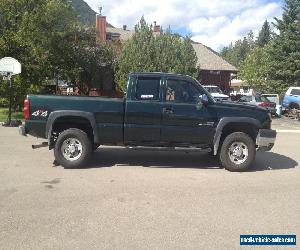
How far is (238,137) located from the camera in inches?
349

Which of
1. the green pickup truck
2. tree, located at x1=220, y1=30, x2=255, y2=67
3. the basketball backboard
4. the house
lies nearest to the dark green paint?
the green pickup truck

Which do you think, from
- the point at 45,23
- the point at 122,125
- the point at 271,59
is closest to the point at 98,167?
the point at 122,125

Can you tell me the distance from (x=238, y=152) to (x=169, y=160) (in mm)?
1758

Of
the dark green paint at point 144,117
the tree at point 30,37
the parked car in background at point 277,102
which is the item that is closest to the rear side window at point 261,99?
the parked car in background at point 277,102

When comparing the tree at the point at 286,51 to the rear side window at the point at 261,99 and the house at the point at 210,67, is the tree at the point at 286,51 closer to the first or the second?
the house at the point at 210,67

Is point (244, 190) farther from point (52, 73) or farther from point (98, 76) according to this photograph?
point (98, 76)

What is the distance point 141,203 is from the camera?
6.36 meters

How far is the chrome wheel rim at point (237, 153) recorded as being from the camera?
8.95 m

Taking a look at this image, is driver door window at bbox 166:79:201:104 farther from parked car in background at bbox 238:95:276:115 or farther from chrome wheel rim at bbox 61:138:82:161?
parked car in background at bbox 238:95:276:115

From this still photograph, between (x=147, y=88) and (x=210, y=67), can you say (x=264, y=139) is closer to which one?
(x=147, y=88)

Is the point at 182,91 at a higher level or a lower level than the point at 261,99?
higher

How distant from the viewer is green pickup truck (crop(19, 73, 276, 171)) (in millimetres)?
8617

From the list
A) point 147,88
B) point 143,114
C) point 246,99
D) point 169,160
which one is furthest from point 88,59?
point 143,114

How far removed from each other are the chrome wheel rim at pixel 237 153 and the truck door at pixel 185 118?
547 millimetres
